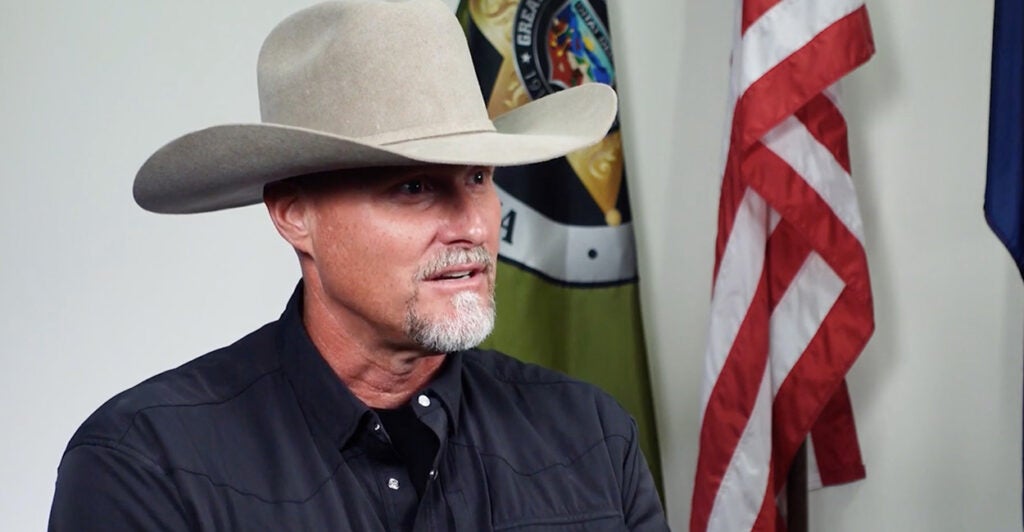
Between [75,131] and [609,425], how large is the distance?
1.35 m

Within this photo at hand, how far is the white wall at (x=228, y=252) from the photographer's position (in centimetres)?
248

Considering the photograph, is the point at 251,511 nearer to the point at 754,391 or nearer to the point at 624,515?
the point at 624,515

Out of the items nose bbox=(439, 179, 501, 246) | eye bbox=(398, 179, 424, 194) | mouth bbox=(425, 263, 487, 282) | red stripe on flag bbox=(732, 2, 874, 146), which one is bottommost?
mouth bbox=(425, 263, 487, 282)

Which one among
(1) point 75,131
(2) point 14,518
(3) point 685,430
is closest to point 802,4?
(3) point 685,430

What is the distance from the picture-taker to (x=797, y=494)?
8.04ft

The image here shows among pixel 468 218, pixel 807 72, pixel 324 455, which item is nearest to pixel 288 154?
pixel 468 218

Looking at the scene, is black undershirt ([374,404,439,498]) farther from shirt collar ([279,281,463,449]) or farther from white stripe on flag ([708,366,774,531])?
white stripe on flag ([708,366,774,531])

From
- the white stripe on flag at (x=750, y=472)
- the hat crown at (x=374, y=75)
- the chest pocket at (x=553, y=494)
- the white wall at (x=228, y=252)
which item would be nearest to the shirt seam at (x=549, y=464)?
the chest pocket at (x=553, y=494)

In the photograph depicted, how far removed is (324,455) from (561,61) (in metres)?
1.33

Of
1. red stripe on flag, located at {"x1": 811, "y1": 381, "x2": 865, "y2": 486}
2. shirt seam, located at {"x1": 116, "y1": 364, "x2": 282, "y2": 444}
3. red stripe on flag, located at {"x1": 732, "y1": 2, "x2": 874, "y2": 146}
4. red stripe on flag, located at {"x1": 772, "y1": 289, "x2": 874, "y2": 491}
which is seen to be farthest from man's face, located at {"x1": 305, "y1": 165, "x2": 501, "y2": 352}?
red stripe on flag, located at {"x1": 811, "y1": 381, "x2": 865, "y2": 486}

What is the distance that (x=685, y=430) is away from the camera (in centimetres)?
280

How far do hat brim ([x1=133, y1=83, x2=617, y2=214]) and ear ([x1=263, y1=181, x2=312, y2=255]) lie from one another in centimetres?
2

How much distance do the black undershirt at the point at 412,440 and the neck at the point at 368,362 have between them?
0.08 ft

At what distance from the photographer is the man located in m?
1.35
